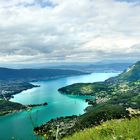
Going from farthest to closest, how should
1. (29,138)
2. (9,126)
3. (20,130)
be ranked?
(9,126) → (20,130) → (29,138)

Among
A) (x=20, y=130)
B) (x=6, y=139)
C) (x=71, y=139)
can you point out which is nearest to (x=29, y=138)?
(x=6, y=139)

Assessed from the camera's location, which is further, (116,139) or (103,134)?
(103,134)

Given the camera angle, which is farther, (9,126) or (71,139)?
(9,126)

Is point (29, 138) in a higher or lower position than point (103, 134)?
lower

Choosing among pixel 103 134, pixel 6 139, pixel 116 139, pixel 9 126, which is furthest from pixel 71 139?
pixel 9 126

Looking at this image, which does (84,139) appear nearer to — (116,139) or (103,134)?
(103,134)

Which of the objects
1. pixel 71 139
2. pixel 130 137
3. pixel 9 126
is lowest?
pixel 9 126

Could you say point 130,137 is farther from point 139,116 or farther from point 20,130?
point 20,130

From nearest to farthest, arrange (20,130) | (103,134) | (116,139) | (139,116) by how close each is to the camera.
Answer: (116,139)
(103,134)
(139,116)
(20,130)

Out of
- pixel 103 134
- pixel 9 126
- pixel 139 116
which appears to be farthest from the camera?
pixel 9 126
